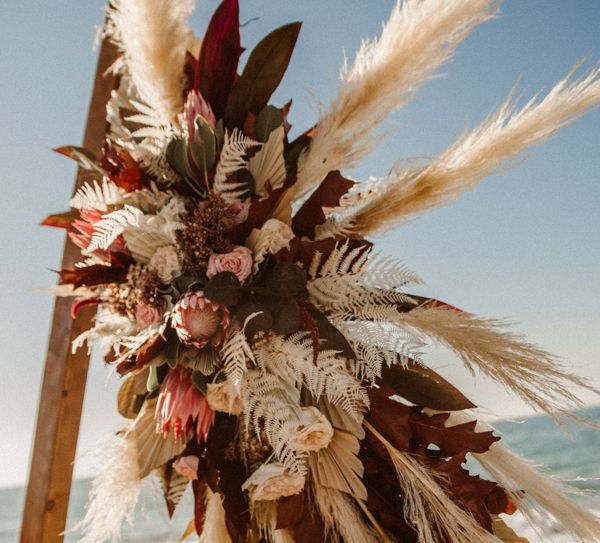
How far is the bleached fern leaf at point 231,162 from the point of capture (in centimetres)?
79

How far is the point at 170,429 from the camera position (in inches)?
31.6

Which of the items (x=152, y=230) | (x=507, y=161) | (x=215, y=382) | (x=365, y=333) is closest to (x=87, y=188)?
(x=152, y=230)

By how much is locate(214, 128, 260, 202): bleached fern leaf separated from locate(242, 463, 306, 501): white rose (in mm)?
366

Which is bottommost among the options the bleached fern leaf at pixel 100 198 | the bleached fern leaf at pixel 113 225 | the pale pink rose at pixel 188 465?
the pale pink rose at pixel 188 465

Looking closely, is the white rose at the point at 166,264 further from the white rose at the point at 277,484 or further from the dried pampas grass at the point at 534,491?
the dried pampas grass at the point at 534,491

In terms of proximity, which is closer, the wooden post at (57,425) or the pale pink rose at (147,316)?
the pale pink rose at (147,316)

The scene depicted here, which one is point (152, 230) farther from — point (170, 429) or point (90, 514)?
point (90, 514)

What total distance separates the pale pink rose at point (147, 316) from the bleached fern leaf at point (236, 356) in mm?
112

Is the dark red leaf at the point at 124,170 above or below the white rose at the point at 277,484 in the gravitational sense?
above

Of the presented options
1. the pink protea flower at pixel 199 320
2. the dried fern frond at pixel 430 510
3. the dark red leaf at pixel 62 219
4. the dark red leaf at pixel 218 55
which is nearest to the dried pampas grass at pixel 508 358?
the dried fern frond at pixel 430 510

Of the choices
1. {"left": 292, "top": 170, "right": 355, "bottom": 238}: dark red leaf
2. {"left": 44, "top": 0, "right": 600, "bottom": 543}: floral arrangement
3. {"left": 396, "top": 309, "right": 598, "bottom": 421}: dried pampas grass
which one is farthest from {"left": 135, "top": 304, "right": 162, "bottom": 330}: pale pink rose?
{"left": 396, "top": 309, "right": 598, "bottom": 421}: dried pampas grass

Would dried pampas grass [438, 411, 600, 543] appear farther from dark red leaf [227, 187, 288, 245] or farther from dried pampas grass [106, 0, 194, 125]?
dried pampas grass [106, 0, 194, 125]

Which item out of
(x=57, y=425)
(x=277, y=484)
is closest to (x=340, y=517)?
(x=277, y=484)

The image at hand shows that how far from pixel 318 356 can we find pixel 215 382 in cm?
15
